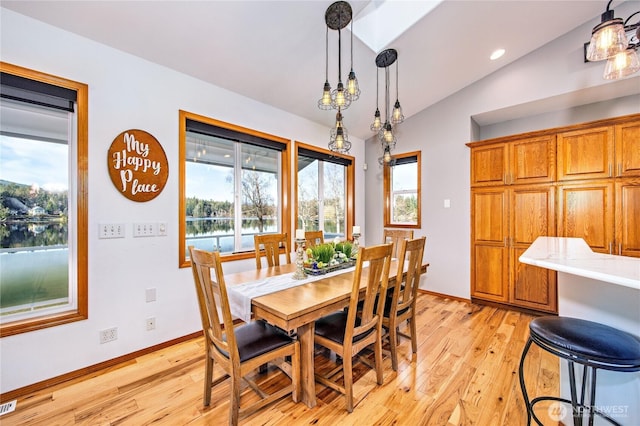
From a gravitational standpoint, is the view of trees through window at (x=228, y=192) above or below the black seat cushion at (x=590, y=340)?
above

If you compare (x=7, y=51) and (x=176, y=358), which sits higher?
(x=7, y=51)

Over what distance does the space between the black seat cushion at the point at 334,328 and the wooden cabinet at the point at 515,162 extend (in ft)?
9.56

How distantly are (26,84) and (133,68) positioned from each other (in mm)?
731

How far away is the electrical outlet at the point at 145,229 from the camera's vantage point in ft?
7.71

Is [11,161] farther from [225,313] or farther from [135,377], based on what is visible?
[225,313]

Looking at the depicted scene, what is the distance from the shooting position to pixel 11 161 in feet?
6.46

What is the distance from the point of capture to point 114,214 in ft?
7.37

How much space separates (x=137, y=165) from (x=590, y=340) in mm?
3220

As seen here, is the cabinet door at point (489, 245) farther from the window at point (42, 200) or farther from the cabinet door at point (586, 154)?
the window at point (42, 200)

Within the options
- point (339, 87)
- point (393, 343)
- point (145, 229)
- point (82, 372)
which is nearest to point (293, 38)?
point (339, 87)

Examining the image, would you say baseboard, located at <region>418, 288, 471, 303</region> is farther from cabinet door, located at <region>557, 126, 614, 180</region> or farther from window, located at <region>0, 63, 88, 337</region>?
window, located at <region>0, 63, 88, 337</region>

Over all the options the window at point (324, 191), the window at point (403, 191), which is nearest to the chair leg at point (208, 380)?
the window at point (324, 191)

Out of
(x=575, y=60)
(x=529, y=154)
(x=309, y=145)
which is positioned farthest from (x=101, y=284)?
(x=575, y=60)

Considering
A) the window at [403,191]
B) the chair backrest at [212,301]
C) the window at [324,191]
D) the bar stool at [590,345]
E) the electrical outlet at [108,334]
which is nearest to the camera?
the bar stool at [590,345]
